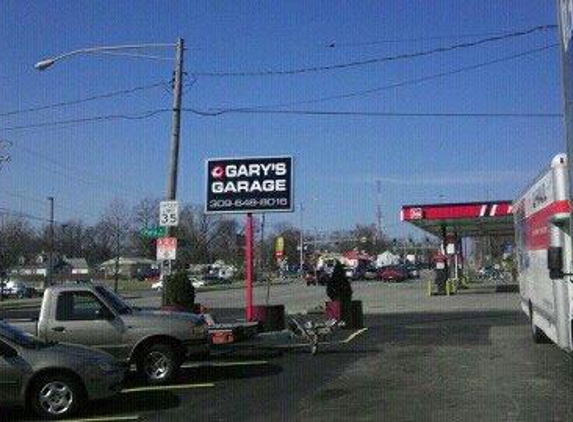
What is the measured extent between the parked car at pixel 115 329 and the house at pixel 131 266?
5699 inches

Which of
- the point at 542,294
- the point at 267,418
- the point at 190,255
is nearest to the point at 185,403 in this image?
the point at 267,418

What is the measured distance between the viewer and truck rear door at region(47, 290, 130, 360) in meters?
13.5

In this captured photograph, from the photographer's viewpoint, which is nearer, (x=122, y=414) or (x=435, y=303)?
(x=122, y=414)

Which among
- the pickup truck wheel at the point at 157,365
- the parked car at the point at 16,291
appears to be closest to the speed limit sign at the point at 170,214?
the pickup truck wheel at the point at 157,365

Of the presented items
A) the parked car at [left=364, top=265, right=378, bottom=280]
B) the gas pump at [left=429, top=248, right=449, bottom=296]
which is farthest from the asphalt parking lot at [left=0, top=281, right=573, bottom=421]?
the parked car at [left=364, top=265, right=378, bottom=280]

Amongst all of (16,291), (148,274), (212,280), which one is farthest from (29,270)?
(16,291)

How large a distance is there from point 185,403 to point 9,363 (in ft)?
7.96

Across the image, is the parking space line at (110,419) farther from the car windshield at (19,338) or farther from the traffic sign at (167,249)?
the traffic sign at (167,249)

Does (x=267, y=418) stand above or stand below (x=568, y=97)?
below

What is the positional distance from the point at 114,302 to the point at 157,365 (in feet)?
3.98

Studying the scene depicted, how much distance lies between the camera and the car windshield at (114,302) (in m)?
14.0

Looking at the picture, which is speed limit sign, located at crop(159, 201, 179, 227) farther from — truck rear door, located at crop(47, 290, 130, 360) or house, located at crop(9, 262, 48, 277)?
house, located at crop(9, 262, 48, 277)

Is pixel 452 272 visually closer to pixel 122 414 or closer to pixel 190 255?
pixel 122 414

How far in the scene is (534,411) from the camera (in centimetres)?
1042
